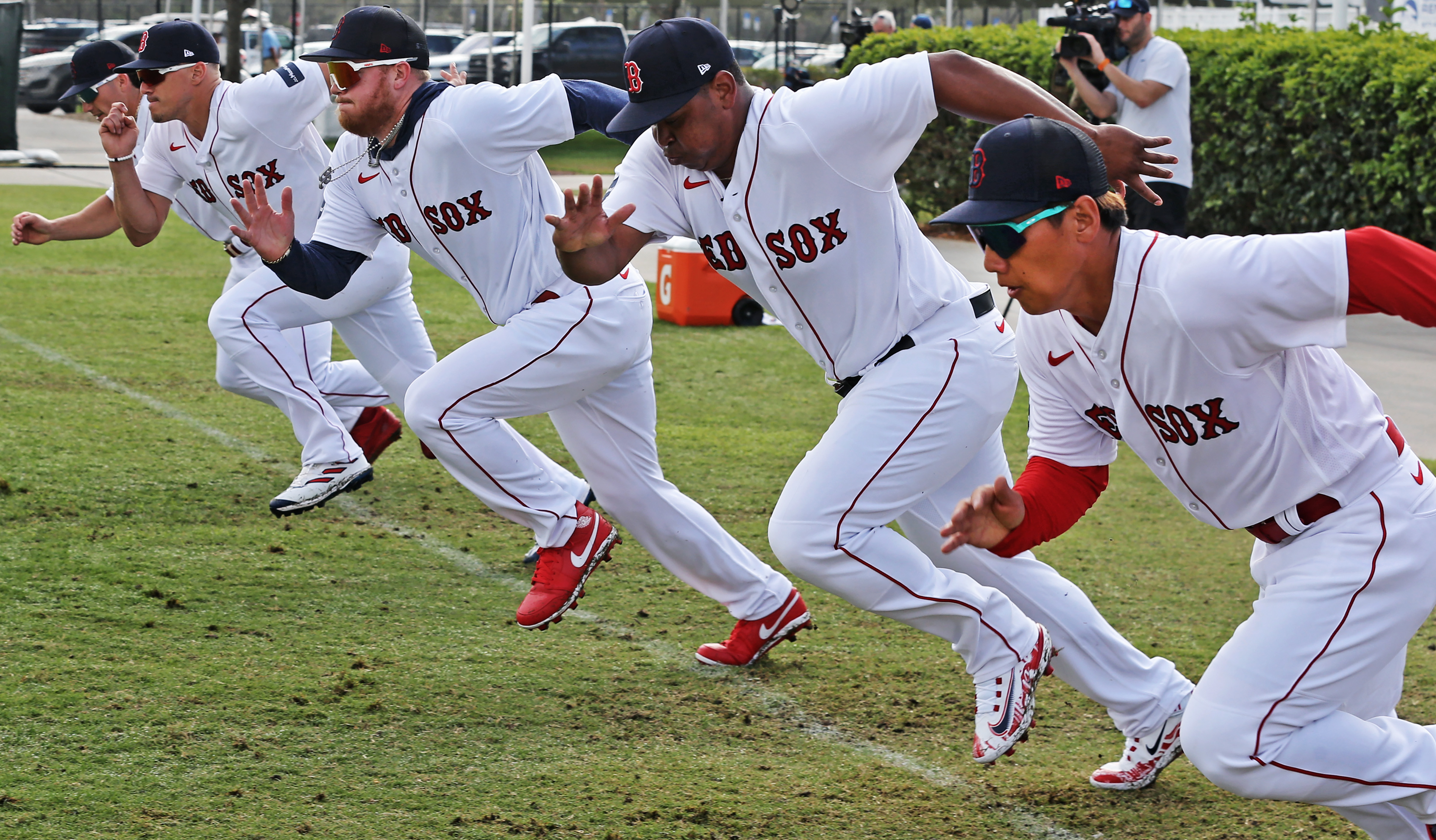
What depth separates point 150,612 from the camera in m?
5.42

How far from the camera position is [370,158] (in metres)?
5.42

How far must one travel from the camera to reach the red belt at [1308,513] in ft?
10.8

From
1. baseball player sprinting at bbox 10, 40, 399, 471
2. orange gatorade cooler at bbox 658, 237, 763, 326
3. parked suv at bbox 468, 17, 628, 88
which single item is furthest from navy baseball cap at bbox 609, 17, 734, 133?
parked suv at bbox 468, 17, 628, 88

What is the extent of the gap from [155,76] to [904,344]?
14.0 ft

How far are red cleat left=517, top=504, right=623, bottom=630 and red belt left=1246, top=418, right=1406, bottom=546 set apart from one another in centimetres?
242

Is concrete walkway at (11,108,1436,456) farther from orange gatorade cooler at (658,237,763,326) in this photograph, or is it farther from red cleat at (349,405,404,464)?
orange gatorade cooler at (658,237,763,326)

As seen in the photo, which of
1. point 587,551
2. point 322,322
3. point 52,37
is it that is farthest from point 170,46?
point 52,37

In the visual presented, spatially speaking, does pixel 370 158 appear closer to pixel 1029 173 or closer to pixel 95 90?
pixel 95 90

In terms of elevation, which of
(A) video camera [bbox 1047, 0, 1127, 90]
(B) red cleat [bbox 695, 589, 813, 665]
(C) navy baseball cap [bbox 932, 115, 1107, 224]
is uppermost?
(A) video camera [bbox 1047, 0, 1127, 90]

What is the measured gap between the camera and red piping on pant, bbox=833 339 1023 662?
13.3 ft

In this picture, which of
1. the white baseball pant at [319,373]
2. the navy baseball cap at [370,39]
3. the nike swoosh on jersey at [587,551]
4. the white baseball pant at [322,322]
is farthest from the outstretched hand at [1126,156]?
the white baseball pant at [319,373]

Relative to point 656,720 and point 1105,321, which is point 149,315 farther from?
point 1105,321

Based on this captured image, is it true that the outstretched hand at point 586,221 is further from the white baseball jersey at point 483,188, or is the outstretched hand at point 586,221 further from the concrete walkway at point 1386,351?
the white baseball jersey at point 483,188

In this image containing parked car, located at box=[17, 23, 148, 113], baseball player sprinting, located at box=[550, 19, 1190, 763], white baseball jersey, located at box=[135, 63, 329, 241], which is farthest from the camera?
parked car, located at box=[17, 23, 148, 113]
